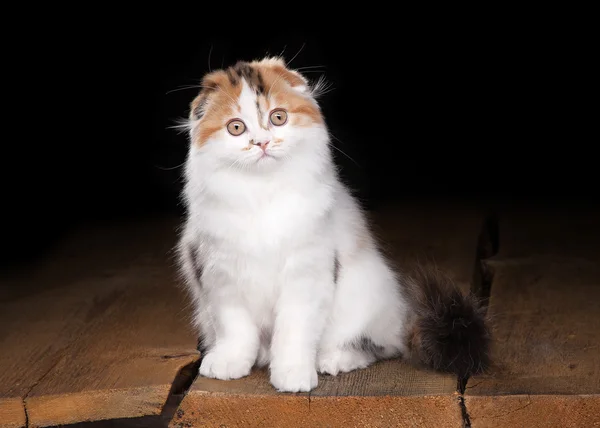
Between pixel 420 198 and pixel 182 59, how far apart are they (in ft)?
4.58

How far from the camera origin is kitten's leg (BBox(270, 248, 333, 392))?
2.13m

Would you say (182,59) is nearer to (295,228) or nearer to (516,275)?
(516,275)

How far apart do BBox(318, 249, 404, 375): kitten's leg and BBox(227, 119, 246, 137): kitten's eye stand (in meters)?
0.46

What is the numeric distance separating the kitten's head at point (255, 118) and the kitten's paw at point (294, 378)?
1.62ft

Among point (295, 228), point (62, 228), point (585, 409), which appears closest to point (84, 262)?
point (62, 228)

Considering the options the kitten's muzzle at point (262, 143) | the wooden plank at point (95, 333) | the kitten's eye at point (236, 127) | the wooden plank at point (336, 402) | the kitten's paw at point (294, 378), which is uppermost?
the kitten's eye at point (236, 127)

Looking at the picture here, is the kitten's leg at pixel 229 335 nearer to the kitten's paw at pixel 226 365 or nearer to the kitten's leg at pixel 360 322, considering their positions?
the kitten's paw at pixel 226 365

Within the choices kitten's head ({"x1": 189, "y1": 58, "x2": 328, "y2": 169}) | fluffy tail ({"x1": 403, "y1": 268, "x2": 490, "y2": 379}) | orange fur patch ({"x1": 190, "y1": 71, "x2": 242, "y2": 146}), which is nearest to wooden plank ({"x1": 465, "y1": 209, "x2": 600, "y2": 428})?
fluffy tail ({"x1": 403, "y1": 268, "x2": 490, "y2": 379})

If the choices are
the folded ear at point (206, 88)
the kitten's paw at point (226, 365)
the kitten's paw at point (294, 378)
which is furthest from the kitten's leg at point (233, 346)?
the folded ear at point (206, 88)

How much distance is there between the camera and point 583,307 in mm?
2742

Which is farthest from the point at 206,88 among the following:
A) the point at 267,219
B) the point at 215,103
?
the point at 267,219

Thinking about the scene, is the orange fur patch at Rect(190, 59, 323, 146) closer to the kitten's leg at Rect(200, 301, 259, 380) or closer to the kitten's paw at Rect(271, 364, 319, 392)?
the kitten's leg at Rect(200, 301, 259, 380)

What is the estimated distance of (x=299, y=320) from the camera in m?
2.15

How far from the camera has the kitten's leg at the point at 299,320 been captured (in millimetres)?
2131
